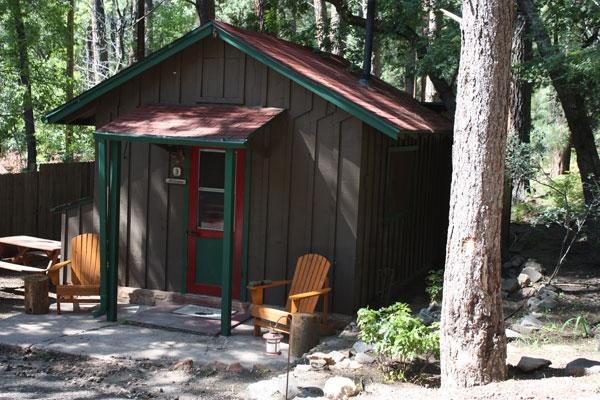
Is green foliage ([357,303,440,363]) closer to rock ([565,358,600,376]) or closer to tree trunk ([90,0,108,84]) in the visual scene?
rock ([565,358,600,376])

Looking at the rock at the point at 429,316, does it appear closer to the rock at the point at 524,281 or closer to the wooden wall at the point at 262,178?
the wooden wall at the point at 262,178

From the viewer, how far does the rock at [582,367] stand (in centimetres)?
627

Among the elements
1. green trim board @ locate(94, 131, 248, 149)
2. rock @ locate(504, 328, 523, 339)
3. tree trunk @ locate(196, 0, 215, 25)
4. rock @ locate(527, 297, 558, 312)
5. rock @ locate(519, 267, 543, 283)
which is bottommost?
rock @ locate(504, 328, 523, 339)

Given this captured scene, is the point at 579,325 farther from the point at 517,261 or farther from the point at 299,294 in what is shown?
the point at 517,261

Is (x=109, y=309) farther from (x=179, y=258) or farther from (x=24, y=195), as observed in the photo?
(x=24, y=195)

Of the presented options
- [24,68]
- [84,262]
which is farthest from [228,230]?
[24,68]

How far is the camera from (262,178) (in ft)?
32.2

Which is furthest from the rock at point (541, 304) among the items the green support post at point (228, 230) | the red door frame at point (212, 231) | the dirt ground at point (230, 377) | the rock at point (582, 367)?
the red door frame at point (212, 231)

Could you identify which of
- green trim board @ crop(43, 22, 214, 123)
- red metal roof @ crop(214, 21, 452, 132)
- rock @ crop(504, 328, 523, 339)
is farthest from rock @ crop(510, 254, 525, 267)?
green trim board @ crop(43, 22, 214, 123)

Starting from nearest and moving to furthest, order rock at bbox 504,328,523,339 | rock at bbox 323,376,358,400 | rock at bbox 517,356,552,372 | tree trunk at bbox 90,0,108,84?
rock at bbox 323,376,358,400 < rock at bbox 517,356,552,372 < rock at bbox 504,328,523,339 < tree trunk at bbox 90,0,108,84

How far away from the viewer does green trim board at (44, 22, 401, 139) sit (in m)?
8.86

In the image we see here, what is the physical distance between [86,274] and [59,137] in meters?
11.8

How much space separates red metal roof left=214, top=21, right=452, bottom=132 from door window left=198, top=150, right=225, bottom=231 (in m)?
1.59

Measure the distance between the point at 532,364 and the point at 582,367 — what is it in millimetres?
411
